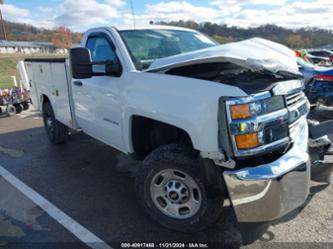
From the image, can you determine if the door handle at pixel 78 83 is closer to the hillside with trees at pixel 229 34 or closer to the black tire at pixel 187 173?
the hillside with trees at pixel 229 34

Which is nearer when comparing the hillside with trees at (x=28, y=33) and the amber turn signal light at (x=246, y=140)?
the amber turn signal light at (x=246, y=140)

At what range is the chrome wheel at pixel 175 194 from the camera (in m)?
2.99

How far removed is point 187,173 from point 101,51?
2.14 m

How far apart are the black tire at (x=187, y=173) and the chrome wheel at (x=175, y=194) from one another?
0.11 ft

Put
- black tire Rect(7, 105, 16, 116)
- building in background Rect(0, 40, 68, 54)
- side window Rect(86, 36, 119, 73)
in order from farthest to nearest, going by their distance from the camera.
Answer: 1. building in background Rect(0, 40, 68, 54)
2. black tire Rect(7, 105, 16, 116)
3. side window Rect(86, 36, 119, 73)

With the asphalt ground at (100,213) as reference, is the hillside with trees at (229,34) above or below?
above

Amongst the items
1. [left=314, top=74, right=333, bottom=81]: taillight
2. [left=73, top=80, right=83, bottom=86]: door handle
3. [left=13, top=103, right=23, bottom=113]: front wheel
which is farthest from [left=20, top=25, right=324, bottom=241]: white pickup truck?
[left=13, top=103, right=23, bottom=113]: front wheel

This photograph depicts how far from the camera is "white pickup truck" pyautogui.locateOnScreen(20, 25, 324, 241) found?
2.48m

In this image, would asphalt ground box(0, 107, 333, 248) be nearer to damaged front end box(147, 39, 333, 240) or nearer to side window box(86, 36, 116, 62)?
damaged front end box(147, 39, 333, 240)

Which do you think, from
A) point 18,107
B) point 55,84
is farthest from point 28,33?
point 55,84

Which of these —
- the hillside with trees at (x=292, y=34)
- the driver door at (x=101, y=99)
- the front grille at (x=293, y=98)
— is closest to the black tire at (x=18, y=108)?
the driver door at (x=101, y=99)

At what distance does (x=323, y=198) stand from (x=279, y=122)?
5.34ft

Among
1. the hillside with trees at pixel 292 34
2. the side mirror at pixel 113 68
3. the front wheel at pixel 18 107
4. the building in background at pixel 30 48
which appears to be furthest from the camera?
the building in background at pixel 30 48

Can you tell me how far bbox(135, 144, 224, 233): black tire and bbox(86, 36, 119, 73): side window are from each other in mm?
1306
